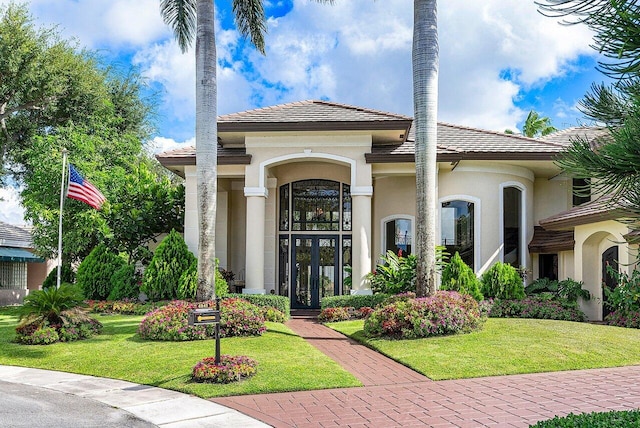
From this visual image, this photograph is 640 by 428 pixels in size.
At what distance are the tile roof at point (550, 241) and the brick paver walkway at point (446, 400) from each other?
27.4ft

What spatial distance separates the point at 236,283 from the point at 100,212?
5.86 m

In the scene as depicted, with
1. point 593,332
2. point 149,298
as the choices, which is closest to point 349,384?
point 593,332

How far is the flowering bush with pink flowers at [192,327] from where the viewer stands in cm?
1362

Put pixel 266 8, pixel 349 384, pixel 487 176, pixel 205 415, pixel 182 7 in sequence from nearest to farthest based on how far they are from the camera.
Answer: pixel 205 415 → pixel 349 384 → pixel 182 7 → pixel 266 8 → pixel 487 176

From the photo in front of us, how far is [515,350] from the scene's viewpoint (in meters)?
12.0

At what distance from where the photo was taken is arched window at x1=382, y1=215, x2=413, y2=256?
21203 mm

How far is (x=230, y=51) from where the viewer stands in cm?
1922

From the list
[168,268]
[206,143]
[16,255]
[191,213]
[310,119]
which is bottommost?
[168,268]

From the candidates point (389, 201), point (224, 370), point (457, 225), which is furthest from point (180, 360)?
point (457, 225)

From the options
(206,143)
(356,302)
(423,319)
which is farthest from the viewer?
(356,302)

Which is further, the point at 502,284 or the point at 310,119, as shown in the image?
the point at 310,119

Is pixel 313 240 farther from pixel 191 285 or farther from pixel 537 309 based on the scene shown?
pixel 537 309

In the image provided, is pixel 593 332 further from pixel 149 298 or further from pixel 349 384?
pixel 149 298

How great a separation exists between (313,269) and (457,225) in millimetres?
5194
